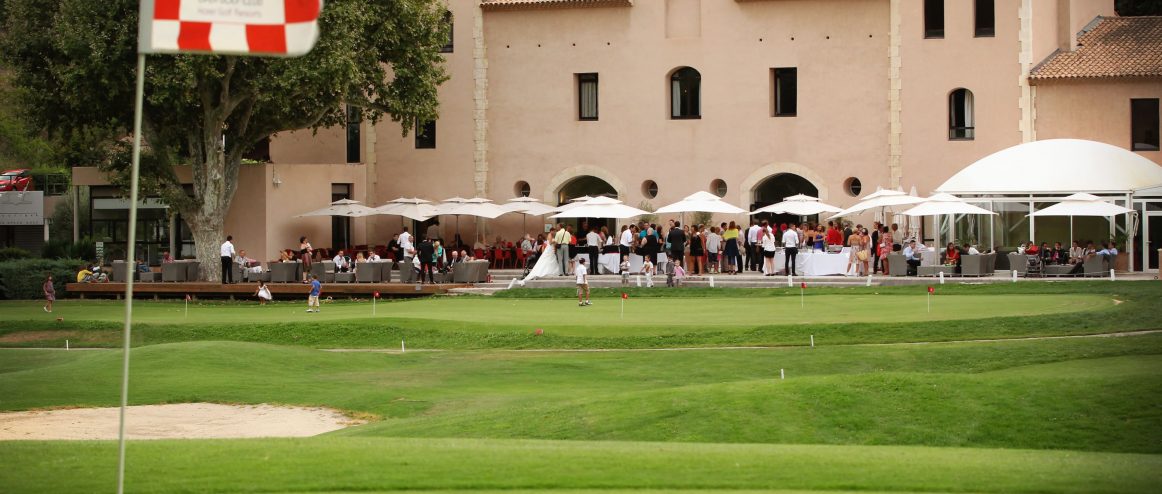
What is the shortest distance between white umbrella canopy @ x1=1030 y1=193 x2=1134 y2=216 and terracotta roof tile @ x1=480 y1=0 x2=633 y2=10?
15.5 m

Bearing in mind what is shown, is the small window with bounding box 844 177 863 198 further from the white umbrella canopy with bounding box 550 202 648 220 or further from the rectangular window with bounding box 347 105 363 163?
the rectangular window with bounding box 347 105 363 163

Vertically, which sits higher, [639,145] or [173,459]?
[639,145]

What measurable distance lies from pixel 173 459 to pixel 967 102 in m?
36.8

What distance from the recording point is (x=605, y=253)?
1683 inches

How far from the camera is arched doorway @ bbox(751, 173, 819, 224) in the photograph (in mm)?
46719

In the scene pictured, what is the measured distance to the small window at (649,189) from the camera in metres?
47.5

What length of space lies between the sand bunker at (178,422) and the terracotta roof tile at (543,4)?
98.4 feet

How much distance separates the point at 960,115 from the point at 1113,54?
5025 mm

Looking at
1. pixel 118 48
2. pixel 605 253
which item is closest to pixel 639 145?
pixel 605 253

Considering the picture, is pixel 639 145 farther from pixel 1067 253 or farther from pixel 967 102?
pixel 1067 253

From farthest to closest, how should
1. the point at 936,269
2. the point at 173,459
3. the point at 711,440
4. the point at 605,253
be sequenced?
the point at 605,253
the point at 936,269
the point at 711,440
the point at 173,459

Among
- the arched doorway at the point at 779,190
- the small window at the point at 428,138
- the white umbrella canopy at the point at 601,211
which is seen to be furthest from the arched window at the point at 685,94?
the small window at the point at 428,138

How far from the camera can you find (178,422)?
1794 centimetres

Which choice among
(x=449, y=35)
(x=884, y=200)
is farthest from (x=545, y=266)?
(x=449, y=35)
